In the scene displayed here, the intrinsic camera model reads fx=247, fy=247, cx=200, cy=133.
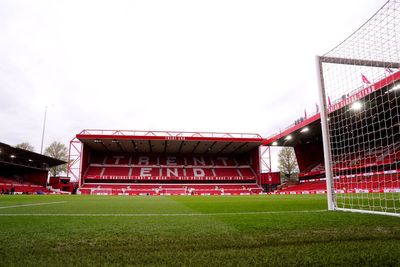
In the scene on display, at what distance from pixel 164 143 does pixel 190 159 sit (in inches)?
272

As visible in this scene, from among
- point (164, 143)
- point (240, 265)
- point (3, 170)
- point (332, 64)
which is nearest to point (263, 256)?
point (240, 265)

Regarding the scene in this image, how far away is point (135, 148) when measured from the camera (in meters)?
31.9

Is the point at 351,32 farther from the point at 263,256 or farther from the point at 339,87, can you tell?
the point at 263,256

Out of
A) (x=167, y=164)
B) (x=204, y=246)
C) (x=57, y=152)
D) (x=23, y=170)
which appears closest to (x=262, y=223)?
(x=204, y=246)

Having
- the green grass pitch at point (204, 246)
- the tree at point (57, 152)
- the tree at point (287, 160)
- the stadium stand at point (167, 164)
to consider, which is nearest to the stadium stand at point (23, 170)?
the stadium stand at point (167, 164)

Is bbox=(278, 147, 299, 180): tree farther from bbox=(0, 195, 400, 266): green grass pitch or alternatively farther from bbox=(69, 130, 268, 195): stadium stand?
bbox=(0, 195, 400, 266): green grass pitch

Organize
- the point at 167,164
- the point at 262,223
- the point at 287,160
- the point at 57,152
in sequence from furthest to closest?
the point at 287,160 < the point at 57,152 < the point at 167,164 < the point at 262,223

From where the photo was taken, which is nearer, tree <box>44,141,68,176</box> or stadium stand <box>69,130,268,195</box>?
stadium stand <box>69,130,268,195</box>

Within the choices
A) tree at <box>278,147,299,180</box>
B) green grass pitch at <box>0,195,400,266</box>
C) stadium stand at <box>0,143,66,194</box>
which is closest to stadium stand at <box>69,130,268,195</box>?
stadium stand at <box>0,143,66,194</box>

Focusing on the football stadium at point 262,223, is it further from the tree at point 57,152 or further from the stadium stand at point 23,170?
the tree at point 57,152

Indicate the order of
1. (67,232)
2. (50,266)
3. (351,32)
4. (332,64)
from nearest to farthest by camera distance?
(50,266) → (67,232) → (351,32) → (332,64)

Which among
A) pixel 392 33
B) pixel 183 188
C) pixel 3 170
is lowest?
pixel 183 188

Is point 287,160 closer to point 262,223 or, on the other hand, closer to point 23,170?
point 23,170

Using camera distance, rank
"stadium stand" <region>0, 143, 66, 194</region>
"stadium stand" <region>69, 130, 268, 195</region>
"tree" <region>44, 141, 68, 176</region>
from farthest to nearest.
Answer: "tree" <region>44, 141, 68, 176</region>
"stadium stand" <region>69, 130, 268, 195</region>
"stadium stand" <region>0, 143, 66, 194</region>
